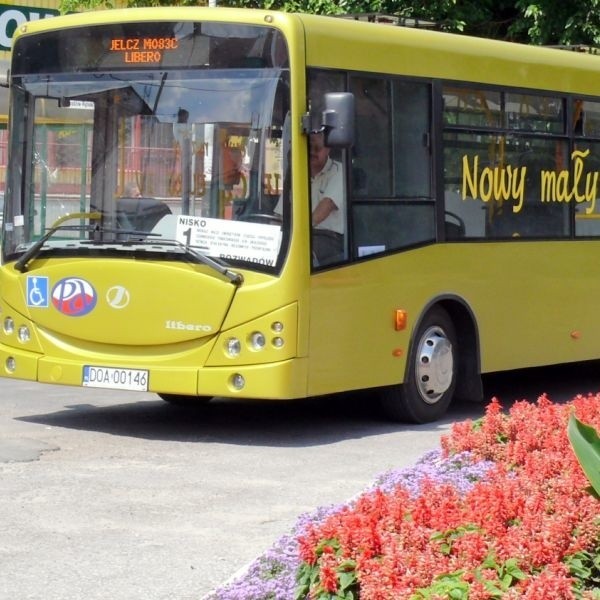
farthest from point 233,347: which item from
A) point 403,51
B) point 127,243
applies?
point 403,51

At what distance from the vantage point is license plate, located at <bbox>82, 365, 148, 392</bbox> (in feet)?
35.8

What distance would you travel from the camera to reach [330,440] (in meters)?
11.2

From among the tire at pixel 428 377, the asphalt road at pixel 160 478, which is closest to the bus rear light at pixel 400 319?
the tire at pixel 428 377

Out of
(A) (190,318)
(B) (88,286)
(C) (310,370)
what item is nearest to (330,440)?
(C) (310,370)

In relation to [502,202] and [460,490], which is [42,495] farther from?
Answer: [502,202]

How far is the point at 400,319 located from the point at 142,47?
9.02ft

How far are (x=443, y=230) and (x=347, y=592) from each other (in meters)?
7.06

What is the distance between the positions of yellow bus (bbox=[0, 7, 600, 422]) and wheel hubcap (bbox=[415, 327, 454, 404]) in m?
0.02

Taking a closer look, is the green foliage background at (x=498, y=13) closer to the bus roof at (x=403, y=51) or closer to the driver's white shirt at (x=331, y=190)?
the bus roof at (x=403, y=51)

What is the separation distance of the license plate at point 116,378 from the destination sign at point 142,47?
7.27 feet

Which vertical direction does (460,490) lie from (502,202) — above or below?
below

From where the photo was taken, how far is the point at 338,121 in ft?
Result: 34.8

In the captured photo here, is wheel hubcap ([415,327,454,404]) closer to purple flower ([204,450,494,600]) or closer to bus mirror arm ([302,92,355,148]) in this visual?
bus mirror arm ([302,92,355,148])

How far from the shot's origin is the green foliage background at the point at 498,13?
19906 millimetres
